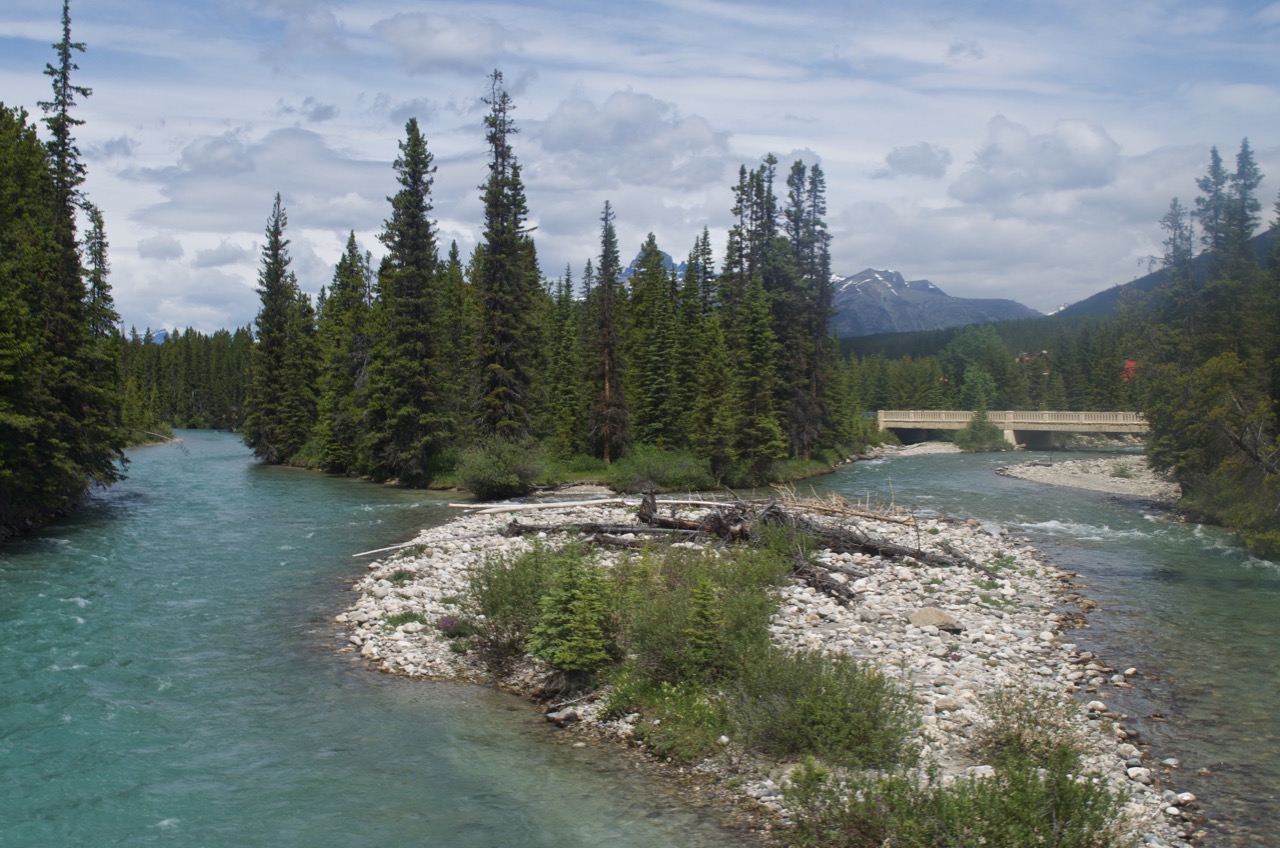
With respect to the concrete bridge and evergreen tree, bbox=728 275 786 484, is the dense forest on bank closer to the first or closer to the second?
evergreen tree, bbox=728 275 786 484

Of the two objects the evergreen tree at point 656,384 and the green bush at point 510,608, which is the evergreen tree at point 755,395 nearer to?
the evergreen tree at point 656,384

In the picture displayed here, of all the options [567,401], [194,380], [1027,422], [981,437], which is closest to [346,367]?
[567,401]

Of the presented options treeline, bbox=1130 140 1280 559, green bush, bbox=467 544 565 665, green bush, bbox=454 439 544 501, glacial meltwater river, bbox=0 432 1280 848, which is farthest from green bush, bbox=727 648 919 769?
green bush, bbox=454 439 544 501

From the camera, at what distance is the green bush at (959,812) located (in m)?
7.36

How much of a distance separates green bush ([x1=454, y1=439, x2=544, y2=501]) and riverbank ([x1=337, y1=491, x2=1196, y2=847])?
13.5 meters

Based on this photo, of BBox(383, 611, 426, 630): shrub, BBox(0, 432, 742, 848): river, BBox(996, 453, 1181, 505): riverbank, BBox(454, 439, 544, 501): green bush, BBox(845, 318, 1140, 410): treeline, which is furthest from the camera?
BBox(845, 318, 1140, 410): treeline

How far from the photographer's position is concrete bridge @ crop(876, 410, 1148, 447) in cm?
7988

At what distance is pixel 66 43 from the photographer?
32.6m

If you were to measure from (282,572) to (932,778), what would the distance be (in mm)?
17827

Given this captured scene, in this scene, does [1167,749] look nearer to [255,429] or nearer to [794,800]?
[794,800]

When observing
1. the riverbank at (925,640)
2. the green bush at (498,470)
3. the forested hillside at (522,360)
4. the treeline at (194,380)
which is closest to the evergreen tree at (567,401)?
the forested hillside at (522,360)

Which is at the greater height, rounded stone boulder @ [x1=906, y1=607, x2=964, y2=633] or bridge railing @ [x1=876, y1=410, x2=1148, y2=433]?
bridge railing @ [x1=876, y1=410, x2=1148, y2=433]

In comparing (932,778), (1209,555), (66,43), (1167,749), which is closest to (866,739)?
(932,778)

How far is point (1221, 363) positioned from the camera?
29609 mm
